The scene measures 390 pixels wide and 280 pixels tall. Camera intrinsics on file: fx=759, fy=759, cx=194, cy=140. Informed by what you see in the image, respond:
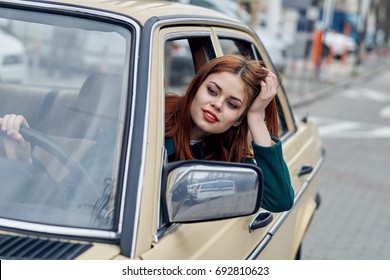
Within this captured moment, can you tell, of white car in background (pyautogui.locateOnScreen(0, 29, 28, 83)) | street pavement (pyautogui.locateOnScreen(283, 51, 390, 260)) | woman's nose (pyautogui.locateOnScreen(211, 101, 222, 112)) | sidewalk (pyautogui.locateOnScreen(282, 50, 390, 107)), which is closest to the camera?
woman's nose (pyautogui.locateOnScreen(211, 101, 222, 112))

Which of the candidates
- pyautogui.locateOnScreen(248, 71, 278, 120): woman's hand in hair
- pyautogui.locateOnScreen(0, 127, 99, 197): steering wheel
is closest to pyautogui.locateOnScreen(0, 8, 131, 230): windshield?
pyautogui.locateOnScreen(0, 127, 99, 197): steering wheel

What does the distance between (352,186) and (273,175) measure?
5.85m

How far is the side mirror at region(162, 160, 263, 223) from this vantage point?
212cm

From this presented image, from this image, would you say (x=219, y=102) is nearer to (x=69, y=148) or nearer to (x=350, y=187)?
(x=69, y=148)

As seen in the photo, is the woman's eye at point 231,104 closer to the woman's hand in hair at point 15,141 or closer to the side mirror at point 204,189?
the side mirror at point 204,189

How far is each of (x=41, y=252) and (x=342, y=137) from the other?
10.6 metres

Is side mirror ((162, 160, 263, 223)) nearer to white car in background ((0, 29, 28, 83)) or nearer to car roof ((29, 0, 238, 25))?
car roof ((29, 0, 238, 25))

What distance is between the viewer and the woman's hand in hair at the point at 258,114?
2.71 meters

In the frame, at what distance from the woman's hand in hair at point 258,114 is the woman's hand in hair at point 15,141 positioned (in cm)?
80

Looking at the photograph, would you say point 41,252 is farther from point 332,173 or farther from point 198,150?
point 332,173

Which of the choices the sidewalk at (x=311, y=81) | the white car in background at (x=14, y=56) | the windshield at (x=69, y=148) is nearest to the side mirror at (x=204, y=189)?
the windshield at (x=69, y=148)

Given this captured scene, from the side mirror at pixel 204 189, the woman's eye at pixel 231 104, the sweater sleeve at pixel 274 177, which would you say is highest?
the woman's eye at pixel 231 104

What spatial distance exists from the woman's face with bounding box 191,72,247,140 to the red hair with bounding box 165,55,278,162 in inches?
1.0
